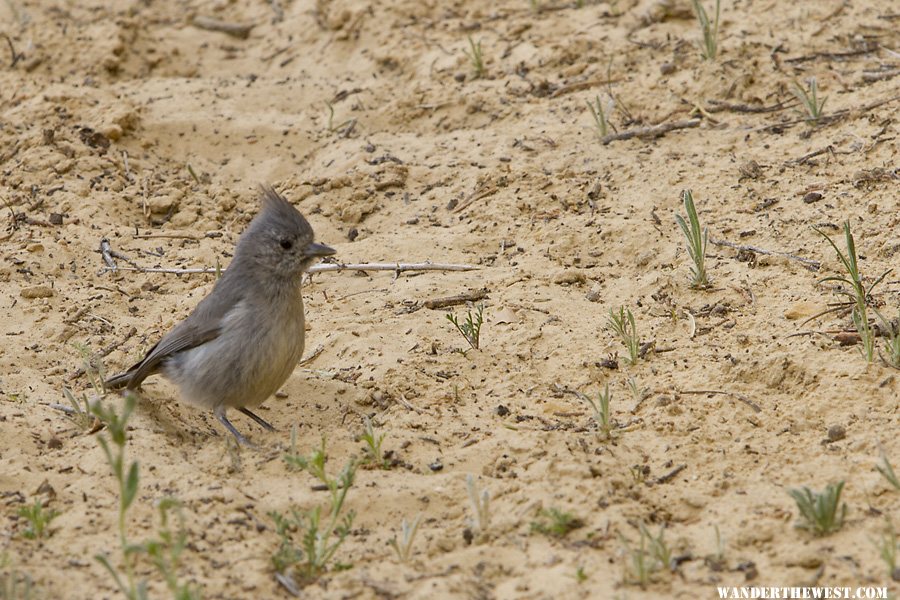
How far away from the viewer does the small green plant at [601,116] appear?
24.4ft

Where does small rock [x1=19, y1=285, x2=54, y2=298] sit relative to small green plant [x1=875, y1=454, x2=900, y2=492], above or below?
below

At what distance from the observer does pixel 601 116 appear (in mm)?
7457

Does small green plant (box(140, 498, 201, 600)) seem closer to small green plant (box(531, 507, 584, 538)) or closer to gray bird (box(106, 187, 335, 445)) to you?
small green plant (box(531, 507, 584, 538))

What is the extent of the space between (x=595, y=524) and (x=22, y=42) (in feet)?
25.3

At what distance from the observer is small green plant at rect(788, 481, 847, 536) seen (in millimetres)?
4023

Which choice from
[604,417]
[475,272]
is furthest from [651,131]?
[604,417]

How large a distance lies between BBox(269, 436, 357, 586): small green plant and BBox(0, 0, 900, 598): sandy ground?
78mm

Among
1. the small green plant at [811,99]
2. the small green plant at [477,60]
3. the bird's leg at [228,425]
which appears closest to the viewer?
the bird's leg at [228,425]

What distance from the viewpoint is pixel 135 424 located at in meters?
5.55

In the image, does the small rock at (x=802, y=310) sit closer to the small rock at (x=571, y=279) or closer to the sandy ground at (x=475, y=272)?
the sandy ground at (x=475, y=272)

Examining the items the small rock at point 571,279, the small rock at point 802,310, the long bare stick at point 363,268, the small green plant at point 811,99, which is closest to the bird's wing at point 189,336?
the long bare stick at point 363,268

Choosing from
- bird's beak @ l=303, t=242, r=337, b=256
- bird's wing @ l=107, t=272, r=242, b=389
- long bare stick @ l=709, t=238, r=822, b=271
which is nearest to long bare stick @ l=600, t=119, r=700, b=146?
long bare stick @ l=709, t=238, r=822, b=271

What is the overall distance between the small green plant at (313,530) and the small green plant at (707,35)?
441cm

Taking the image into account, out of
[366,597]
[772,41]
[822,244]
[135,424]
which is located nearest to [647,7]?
[772,41]
